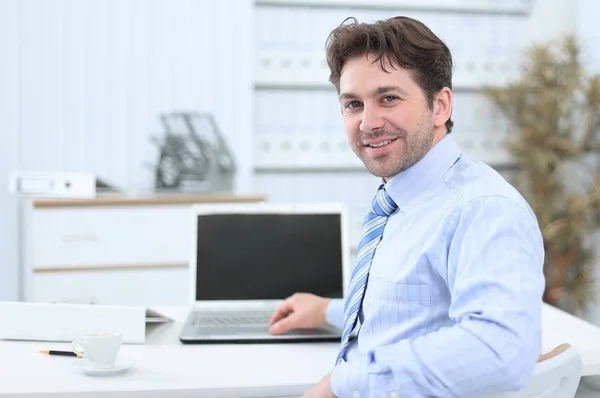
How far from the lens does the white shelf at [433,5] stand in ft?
13.5

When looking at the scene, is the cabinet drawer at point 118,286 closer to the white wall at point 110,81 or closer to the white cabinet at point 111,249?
the white cabinet at point 111,249

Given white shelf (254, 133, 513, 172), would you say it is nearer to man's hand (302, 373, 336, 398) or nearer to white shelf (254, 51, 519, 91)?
white shelf (254, 51, 519, 91)

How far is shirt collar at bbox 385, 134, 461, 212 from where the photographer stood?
58.5 inches

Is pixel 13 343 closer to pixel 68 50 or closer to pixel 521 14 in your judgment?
pixel 68 50

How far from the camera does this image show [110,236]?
3.43 meters

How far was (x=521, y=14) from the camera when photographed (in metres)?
4.38

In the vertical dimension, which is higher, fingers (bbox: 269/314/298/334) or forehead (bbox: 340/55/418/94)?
forehead (bbox: 340/55/418/94)

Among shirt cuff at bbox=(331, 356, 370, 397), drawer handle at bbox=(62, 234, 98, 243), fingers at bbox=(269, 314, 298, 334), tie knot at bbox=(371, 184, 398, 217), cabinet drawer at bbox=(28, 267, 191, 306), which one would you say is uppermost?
tie knot at bbox=(371, 184, 398, 217)

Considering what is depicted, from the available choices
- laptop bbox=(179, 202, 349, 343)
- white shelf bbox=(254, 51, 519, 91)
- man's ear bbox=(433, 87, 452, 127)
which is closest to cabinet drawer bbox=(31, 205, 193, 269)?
white shelf bbox=(254, 51, 519, 91)

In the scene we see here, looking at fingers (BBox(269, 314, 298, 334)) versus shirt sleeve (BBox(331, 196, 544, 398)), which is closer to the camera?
shirt sleeve (BBox(331, 196, 544, 398))

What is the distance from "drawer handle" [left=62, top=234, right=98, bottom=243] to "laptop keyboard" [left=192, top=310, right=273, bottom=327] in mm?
1464

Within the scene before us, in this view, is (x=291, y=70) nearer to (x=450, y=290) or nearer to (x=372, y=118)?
(x=372, y=118)

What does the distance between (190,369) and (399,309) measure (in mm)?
498

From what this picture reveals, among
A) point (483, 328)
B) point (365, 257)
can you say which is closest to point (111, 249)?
point (365, 257)
